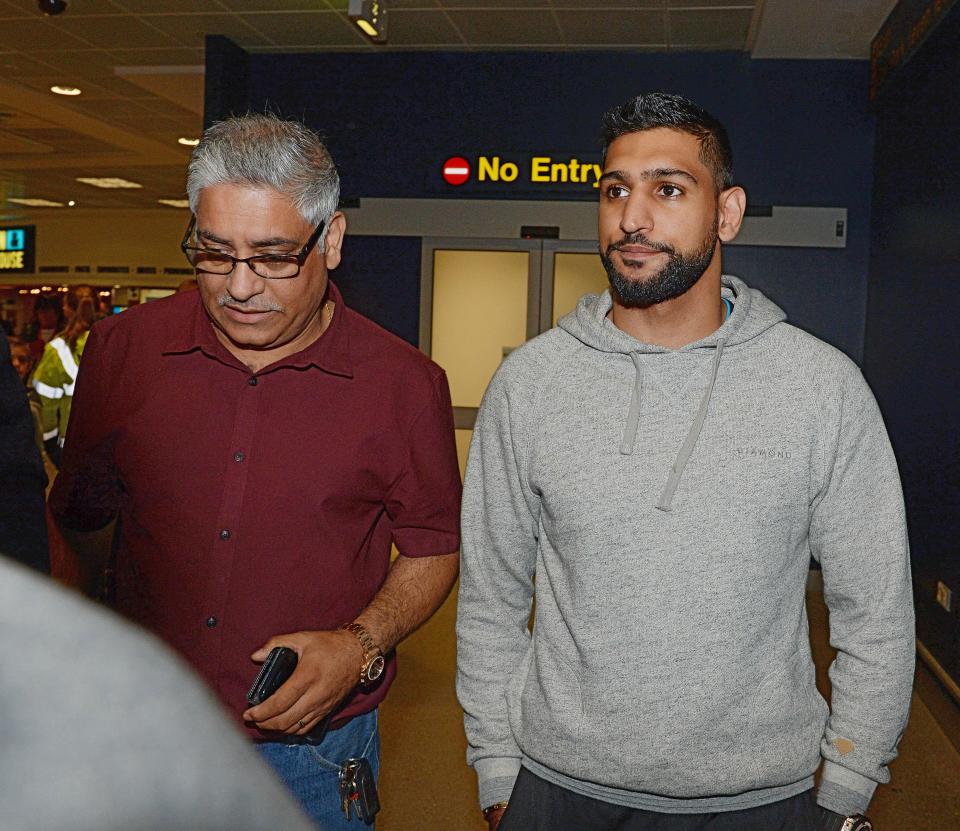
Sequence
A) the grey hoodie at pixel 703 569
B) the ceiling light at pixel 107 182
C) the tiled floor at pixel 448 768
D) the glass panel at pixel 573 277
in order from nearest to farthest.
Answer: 1. the grey hoodie at pixel 703 569
2. the tiled floor at pixel 448 768
3. the glass panel at pixel 573 277
4. the ceiling light at pixel 107 182

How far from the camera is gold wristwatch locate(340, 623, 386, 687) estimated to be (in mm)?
1670

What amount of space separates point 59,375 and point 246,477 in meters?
6.15

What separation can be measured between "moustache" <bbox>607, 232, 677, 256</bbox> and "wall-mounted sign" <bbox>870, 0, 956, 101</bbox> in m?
3.83

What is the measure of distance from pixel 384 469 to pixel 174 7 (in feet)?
17.7

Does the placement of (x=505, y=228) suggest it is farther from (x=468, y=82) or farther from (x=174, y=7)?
(x=174, y=7)

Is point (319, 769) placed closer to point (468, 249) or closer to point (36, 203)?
point (468, 249)

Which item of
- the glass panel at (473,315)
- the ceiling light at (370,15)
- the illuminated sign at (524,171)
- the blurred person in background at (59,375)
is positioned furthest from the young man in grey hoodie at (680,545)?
the blurred person in background at (59,375)

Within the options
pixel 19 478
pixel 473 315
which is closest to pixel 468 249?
pixel 473 315

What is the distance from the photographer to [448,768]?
4.02 m

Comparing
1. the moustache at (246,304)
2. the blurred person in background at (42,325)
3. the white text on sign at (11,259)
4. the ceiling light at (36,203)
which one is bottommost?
the moustache at (246,304)

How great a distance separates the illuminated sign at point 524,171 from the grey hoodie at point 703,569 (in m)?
5.22

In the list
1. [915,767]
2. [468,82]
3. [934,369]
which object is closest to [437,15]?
[468,82]

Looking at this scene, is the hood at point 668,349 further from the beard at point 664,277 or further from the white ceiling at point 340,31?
the white ceiling at point 340,31

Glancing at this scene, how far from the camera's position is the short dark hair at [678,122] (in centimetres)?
182
